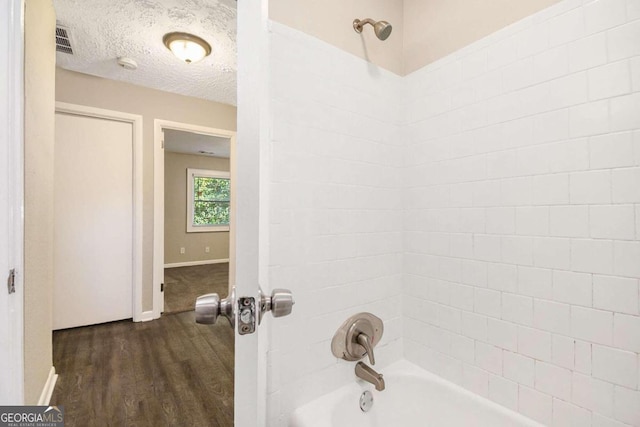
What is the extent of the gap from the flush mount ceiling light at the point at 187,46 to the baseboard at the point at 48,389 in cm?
236

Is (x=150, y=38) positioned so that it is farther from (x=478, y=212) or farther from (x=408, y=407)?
(x=408, y=407)

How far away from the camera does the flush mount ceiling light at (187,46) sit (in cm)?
206

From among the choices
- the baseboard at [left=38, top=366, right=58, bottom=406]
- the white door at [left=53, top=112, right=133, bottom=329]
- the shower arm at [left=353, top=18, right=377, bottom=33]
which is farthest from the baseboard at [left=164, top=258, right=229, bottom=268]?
the shower arm at [left=353, top=18, right=377, bottom=33]

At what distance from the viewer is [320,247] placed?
1.14 meters

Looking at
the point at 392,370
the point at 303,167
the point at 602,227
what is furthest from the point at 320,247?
the point at 602,227

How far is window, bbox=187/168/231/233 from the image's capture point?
4324 mm

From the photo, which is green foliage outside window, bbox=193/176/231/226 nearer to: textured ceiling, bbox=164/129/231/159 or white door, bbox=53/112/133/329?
textured ceiling, bbox=164/129/231/159

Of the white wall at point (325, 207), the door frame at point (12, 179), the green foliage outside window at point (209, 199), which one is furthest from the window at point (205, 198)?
the white wall at point (325, 207)

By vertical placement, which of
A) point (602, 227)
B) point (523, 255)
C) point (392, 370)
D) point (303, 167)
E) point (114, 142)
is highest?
point (114, 142)

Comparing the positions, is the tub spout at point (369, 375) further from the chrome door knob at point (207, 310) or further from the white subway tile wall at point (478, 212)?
the chrome door knob at point (207, 310)

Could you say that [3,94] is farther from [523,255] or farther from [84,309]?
[84,309]

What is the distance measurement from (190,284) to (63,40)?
117 inches

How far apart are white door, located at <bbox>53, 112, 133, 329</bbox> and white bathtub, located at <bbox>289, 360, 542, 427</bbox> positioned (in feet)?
8.55

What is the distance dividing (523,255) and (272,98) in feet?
3.59
